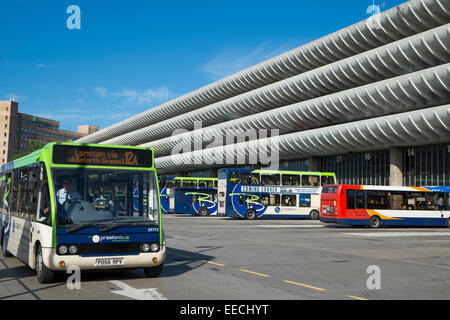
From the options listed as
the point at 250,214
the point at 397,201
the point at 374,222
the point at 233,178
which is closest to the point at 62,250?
the point at 374,222

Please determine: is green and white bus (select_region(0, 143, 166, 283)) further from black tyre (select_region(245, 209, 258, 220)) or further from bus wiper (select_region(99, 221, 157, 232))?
black tyre (select_region(245, 209, 258, 220))

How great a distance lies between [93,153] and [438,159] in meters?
37.7

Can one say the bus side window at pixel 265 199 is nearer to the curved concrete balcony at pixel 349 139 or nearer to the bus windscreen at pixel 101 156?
the curved concrete balcony at pixel 349 139

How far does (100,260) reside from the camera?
8.77m

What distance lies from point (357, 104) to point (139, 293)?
124 feet

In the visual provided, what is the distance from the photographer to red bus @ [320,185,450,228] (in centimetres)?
2945

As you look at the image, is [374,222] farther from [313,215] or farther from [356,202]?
[313,215]

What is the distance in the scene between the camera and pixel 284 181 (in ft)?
121

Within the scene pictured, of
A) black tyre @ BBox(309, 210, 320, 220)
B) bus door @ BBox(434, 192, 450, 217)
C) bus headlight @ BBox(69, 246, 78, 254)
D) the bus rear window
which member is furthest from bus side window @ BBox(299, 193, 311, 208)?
bus headlight @ BBox(69, 246, 78, 254)

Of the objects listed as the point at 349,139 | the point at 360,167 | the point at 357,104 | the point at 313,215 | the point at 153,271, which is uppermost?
the point at 357,104

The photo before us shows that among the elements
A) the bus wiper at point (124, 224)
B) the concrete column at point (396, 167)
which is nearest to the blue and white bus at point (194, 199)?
the concrete column at point (396, 167)

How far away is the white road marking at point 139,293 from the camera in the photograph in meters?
7.79

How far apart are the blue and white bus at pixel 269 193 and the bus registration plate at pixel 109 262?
89.8ft
